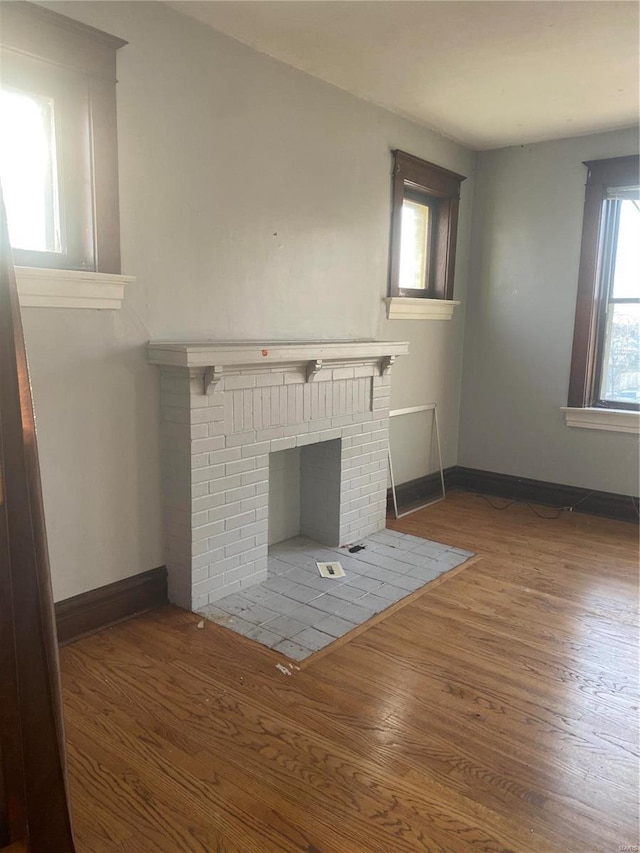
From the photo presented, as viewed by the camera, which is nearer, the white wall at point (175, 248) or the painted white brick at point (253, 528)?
the white wall at point (175, 248)

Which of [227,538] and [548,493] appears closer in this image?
[227,538]

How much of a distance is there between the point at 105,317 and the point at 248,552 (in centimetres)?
127

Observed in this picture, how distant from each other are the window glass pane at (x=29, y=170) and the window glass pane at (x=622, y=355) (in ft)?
11.6

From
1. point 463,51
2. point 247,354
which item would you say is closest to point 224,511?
point 247,354

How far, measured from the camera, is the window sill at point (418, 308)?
4.09 metres

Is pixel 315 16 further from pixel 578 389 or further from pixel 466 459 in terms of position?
pixel 466 459

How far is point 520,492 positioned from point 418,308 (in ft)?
5.27

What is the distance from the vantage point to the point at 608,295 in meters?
4.30

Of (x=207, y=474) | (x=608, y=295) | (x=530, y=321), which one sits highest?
(x=608, y=295)

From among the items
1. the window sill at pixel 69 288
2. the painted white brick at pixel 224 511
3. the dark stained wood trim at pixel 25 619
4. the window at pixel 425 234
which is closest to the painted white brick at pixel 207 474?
the painted white brick at pixel 224 511

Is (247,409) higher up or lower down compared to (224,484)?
higher up

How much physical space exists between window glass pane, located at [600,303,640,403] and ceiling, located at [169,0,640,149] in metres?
1.19

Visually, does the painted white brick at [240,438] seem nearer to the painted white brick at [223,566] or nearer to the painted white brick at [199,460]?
the painted white brick at [199,460]

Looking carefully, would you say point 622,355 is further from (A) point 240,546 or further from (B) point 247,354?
(A) point 240,546
